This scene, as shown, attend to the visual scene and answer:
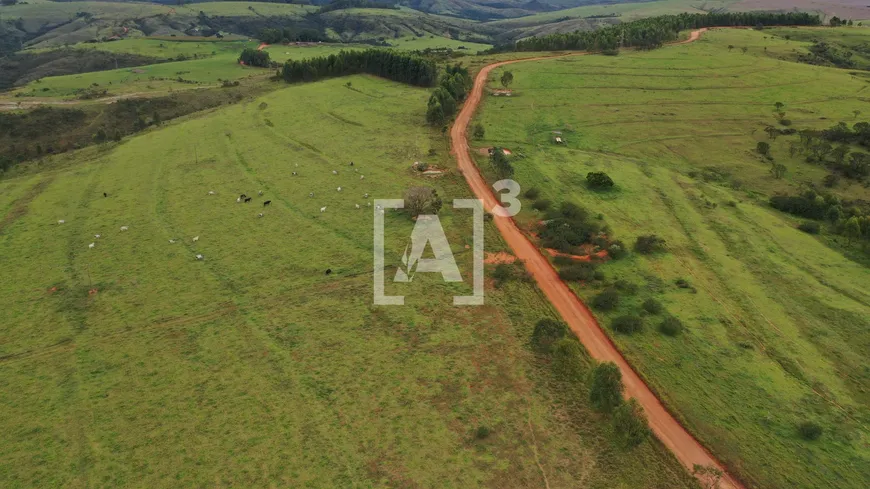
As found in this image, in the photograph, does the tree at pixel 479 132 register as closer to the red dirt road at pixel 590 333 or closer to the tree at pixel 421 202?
the red dirt road at pixel 590 333

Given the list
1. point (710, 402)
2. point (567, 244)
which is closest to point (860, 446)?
point (710, 402)

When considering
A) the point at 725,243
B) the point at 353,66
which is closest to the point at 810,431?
the point at 725,243

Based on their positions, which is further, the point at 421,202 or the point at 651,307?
the point at 421,202

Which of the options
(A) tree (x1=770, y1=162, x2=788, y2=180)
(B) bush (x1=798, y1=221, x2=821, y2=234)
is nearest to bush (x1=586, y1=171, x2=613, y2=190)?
(B) bush (x1=798, y1=221, x2=821, y2=234)

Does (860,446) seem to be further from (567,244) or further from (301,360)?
(301,360)

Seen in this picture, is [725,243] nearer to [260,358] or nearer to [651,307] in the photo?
[651,307]
